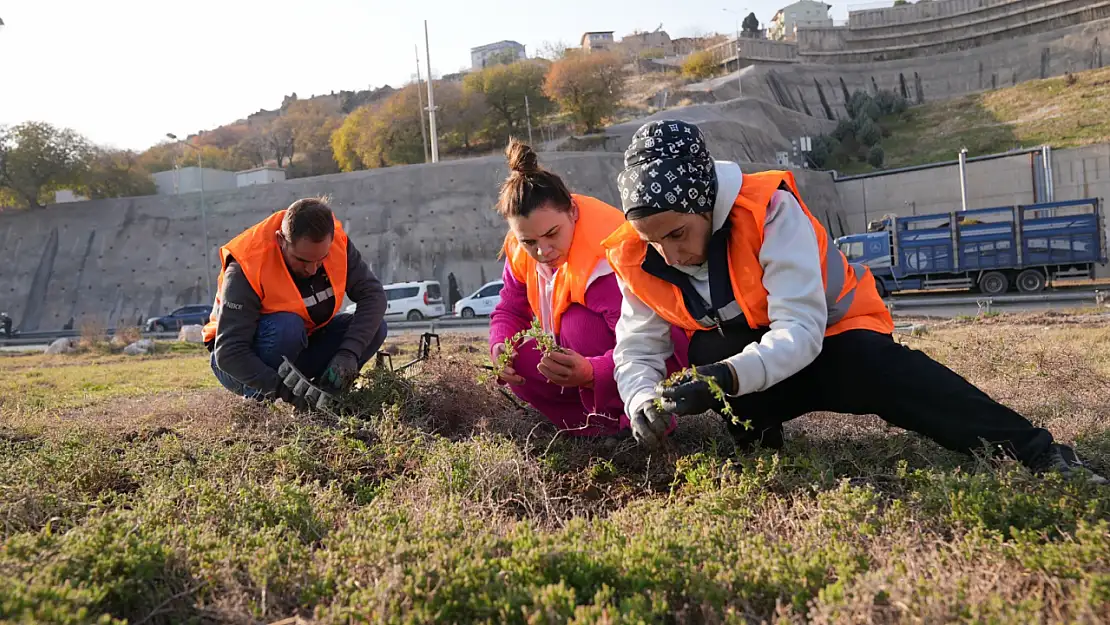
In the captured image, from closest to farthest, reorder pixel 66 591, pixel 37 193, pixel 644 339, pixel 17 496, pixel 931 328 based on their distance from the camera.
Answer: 1. pixel 66 591
2. pixel 17 496
3. pixel 644 339
4. pixel 931 328
5. pixel 37 193

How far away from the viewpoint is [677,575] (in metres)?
2.03

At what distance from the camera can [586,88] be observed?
44.7 metres

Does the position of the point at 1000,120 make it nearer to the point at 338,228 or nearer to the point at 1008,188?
the point at 1008,188

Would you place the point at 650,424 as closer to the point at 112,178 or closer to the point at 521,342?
the point at 521,342

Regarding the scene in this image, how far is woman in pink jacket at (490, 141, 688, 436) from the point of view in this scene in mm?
3389

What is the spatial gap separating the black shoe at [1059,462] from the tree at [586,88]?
43910 mm

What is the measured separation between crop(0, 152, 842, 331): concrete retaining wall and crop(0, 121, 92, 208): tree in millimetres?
1759

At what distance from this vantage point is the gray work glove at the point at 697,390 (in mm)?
2555

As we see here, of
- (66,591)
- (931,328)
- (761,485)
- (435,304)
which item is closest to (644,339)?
(761,485)

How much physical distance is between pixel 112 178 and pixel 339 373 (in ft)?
160

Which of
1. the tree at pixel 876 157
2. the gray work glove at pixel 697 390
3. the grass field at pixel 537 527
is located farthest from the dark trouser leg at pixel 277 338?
the tree at pixel 876 157

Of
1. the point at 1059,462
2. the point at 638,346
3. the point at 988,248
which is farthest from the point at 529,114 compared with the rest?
the point at 1059,462

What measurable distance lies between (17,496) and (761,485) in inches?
101

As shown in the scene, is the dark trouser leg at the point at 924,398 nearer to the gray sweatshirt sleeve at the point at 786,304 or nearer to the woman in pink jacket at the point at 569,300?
the gray sweatshirt sleeve at the point at 786,304
